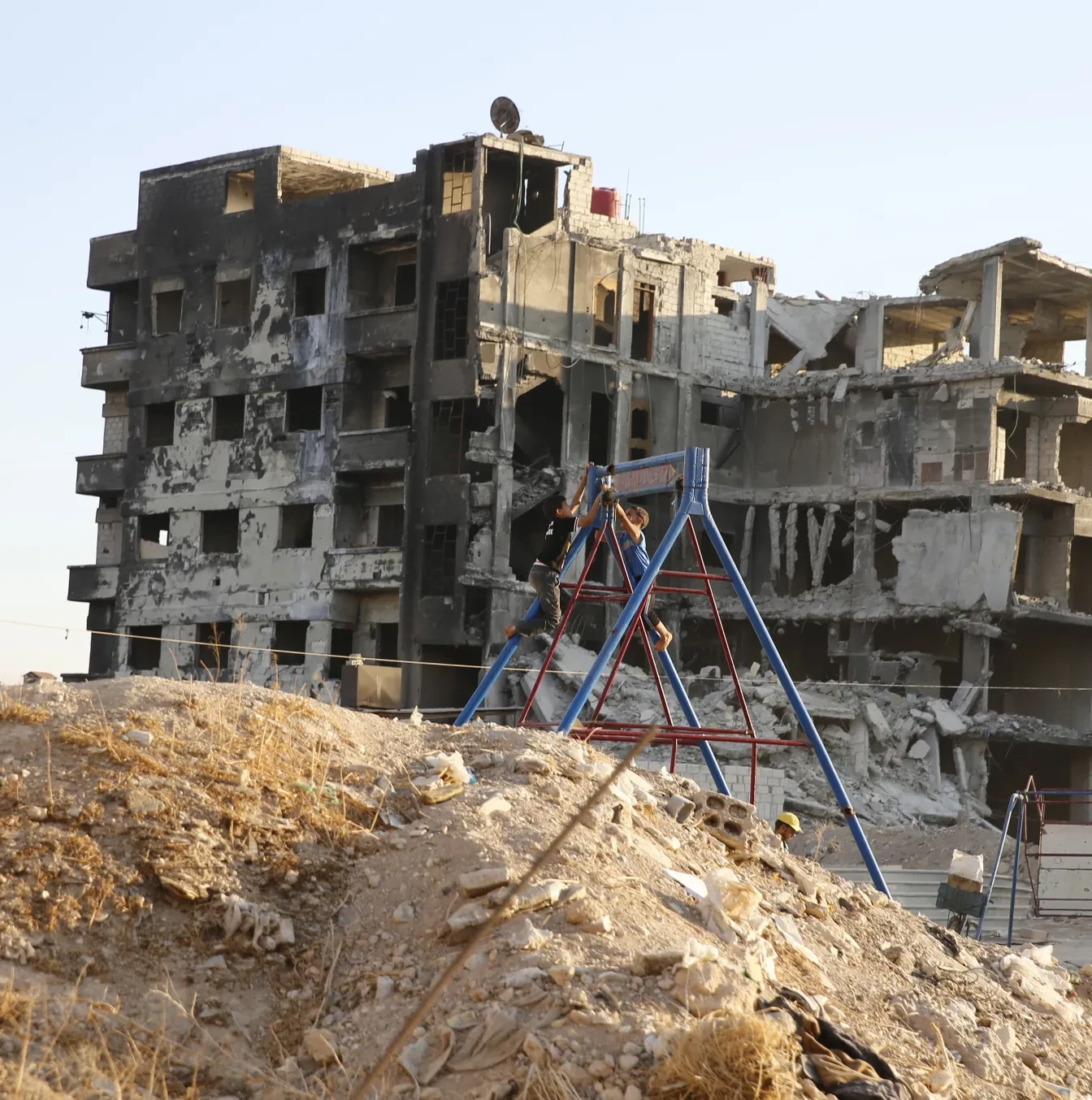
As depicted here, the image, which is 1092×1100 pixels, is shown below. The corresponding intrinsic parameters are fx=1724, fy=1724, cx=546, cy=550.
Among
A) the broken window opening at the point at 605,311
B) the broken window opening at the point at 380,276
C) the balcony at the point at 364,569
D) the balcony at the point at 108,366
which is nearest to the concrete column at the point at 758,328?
the broken window opening at the point at 605,311

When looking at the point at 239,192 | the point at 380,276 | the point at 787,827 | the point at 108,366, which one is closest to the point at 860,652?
the point at 380,276

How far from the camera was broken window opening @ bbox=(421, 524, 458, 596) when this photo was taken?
36281 millimetres

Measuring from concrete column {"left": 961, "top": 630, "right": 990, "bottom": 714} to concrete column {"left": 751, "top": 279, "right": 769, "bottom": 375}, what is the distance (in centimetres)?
868

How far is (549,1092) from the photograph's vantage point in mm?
6988

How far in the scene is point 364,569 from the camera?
3728 cm

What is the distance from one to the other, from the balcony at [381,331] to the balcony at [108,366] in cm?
705

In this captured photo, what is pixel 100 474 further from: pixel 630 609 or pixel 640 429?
pixel 630 609

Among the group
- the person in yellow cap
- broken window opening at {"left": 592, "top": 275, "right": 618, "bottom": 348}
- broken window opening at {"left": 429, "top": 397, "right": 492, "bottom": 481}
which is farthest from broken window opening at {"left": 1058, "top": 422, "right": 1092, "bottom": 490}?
the person in yellow cap

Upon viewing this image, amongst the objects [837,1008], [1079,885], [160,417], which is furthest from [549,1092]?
[160,417]

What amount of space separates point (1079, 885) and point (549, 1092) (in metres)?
16.6

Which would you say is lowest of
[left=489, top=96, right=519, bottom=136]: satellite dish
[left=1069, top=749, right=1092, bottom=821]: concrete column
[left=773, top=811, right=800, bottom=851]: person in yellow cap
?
[left=1069, top=749, right=1092, bottom=821]: concrete column

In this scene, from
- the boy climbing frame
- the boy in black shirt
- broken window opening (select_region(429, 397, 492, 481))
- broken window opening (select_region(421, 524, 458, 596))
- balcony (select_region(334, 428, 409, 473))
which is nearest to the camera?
the boy climbing frame

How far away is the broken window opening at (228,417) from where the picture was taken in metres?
40.9

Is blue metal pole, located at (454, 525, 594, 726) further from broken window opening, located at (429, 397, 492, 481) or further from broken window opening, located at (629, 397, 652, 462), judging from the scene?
broken window opening, located at (629, 397, 652, 462)
